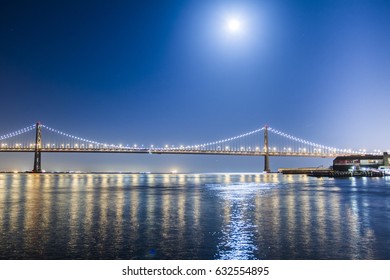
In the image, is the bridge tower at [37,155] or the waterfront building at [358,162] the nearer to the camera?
the waterfront building at [358,162]

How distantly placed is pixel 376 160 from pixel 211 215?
75.7 meters

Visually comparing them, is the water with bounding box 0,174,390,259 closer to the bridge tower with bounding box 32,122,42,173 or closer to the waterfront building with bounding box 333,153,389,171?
the waterfront building with bounding box 333,153,389,171

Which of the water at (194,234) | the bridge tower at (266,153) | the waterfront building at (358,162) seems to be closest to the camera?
the water at (194,234)

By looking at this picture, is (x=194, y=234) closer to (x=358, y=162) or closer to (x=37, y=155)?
(x=358, y=162)

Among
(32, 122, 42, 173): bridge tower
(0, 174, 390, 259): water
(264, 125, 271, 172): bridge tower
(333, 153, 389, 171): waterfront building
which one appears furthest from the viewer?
(264, 125, 271, 172): bridge tower

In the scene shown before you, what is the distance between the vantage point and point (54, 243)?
1131 cm

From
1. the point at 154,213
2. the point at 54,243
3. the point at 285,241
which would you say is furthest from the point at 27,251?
the point at 154,213

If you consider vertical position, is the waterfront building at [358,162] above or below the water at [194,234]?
above

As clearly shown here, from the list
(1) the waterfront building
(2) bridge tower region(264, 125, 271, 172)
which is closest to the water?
(1) the waterfront building

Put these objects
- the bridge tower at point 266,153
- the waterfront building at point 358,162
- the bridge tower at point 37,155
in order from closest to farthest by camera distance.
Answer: the waterfront building at point 358,162 < the bridge tower at point 37,155 < the bridge tower at point 266,153

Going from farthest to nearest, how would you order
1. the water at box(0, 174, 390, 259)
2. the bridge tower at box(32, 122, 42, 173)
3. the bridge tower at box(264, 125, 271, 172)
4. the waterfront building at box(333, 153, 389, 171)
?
the bridge tower at box(264, 125, 271, 172)
the bridge tower at box(32, 122, 42, 173)
the waterfront building at box(333, 153, 389, 171)
the water at box(0, 174, 390, 259)

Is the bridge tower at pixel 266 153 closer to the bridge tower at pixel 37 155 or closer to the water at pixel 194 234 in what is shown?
the bridge tower at pixel 37 155

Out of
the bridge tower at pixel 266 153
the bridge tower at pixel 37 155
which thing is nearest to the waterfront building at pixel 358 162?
the bridge tower at pixel 266 153
